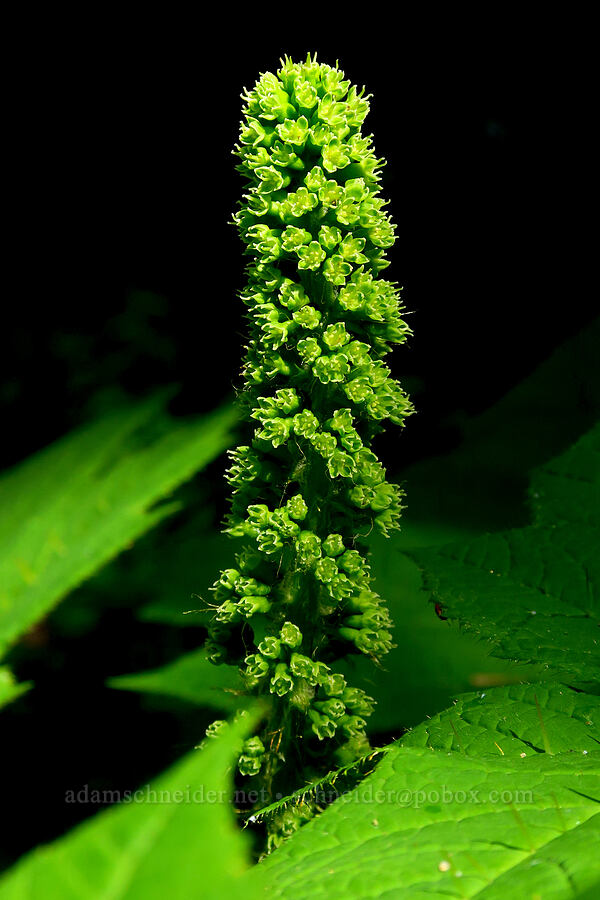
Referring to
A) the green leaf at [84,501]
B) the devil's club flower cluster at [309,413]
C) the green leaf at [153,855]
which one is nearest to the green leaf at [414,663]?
the devil's club flower cluster at [309,413]

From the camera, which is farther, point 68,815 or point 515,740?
point 68,815

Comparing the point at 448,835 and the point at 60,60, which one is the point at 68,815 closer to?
the point at 448,835

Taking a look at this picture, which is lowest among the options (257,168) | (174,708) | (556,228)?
(174,708)

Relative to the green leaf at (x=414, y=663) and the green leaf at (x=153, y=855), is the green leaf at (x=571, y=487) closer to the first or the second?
the green leaf at (x=414, y=663)

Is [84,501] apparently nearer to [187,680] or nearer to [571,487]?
[571,487]

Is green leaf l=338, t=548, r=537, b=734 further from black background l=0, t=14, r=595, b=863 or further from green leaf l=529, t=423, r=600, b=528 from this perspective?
black background l=0, t=14, r=595, b=863

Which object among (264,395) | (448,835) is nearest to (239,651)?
(264,395)
